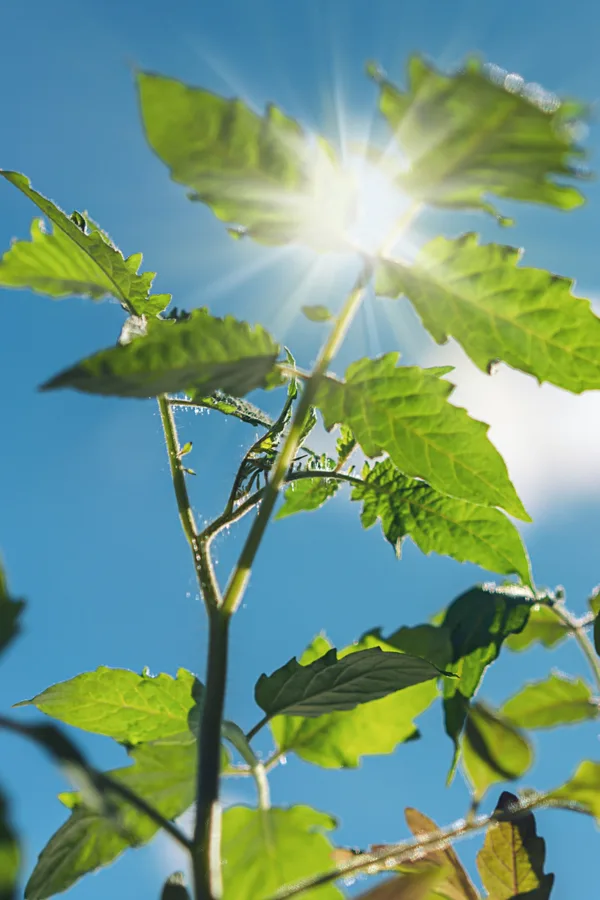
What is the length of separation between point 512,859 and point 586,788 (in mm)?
163

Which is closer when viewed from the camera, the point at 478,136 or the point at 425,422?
the point at 478,136

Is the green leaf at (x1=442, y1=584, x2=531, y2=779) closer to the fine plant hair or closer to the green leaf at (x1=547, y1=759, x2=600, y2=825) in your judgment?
the fine plant hair

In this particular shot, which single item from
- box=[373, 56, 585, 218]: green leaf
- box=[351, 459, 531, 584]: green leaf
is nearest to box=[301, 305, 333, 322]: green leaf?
box=[373, 56, 585, 218]: green leaf

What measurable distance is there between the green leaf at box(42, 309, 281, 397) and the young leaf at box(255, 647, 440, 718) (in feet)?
1.06

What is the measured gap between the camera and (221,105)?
2.09 ft

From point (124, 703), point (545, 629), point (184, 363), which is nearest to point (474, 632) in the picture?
point (545, 629)

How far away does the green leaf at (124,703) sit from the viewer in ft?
2.98

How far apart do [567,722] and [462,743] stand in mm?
240

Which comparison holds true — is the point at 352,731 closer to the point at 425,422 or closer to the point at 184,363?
the point at 425,422

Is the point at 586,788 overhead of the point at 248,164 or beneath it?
beneath

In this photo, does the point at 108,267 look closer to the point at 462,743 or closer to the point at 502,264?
the point at 502,264

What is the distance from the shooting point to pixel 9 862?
0.38 m

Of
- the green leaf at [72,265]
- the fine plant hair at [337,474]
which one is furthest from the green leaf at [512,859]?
the green leaf at [72,265]

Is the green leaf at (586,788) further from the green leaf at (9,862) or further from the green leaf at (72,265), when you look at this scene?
the green leaf at (72,265)
